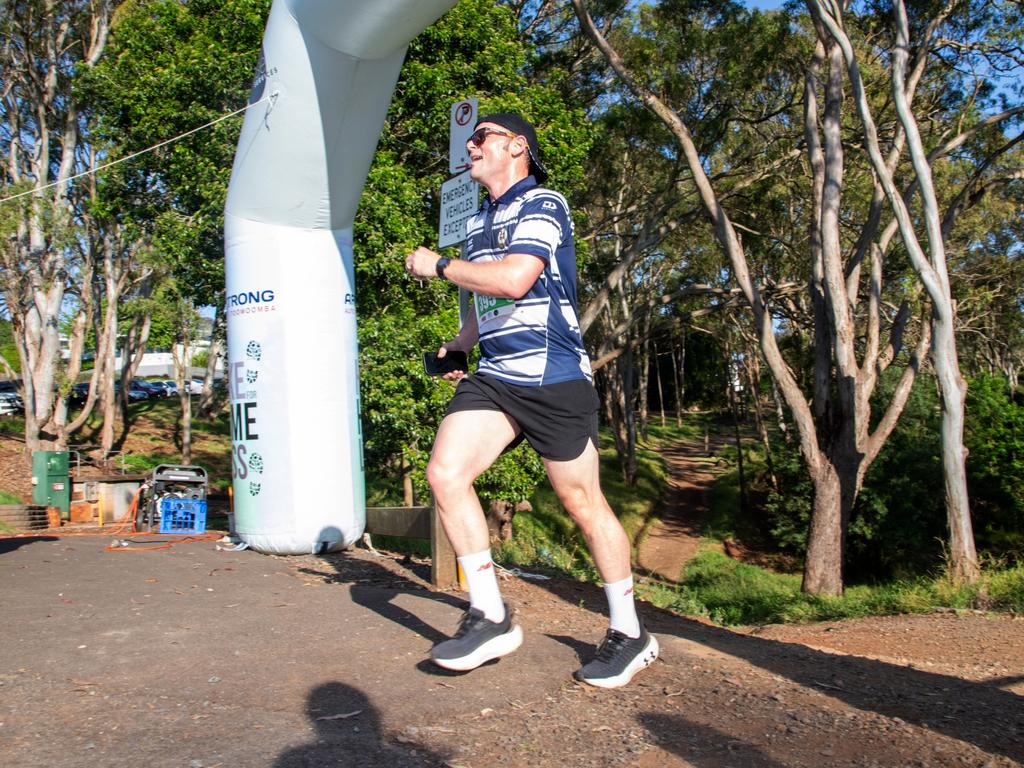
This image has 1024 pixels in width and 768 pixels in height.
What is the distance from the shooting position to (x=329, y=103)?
257 inches

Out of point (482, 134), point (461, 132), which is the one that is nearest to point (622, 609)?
point (482, 134)

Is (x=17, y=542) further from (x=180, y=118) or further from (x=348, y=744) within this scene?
(x=180, y=118)

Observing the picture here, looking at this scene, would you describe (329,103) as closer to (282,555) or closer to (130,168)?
(282,555)

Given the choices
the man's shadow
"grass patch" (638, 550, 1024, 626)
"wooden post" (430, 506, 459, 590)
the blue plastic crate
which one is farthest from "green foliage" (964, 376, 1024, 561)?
the man's shadow

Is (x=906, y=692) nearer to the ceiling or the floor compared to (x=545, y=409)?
nearer to the floor

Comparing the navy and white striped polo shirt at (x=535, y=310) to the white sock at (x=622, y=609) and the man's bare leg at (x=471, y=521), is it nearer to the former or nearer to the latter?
the man's bare leg at (x=471, y=521)

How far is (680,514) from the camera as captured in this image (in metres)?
31.9

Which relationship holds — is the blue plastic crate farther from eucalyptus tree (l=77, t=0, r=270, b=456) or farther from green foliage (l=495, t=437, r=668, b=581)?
green foliage (l=495, t=437, r=668, b=581)

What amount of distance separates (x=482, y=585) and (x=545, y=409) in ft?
2.20

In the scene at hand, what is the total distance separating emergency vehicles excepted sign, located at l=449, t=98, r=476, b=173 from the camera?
16.5ft

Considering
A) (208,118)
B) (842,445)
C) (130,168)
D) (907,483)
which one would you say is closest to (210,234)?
(208,118)

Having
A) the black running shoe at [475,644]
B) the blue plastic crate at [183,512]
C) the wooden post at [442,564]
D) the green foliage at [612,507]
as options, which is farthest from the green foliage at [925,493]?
the black running shoe at [475,644]

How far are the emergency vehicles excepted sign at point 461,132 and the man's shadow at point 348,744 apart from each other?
2957 mm

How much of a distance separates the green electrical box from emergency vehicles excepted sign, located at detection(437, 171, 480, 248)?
1476cm
